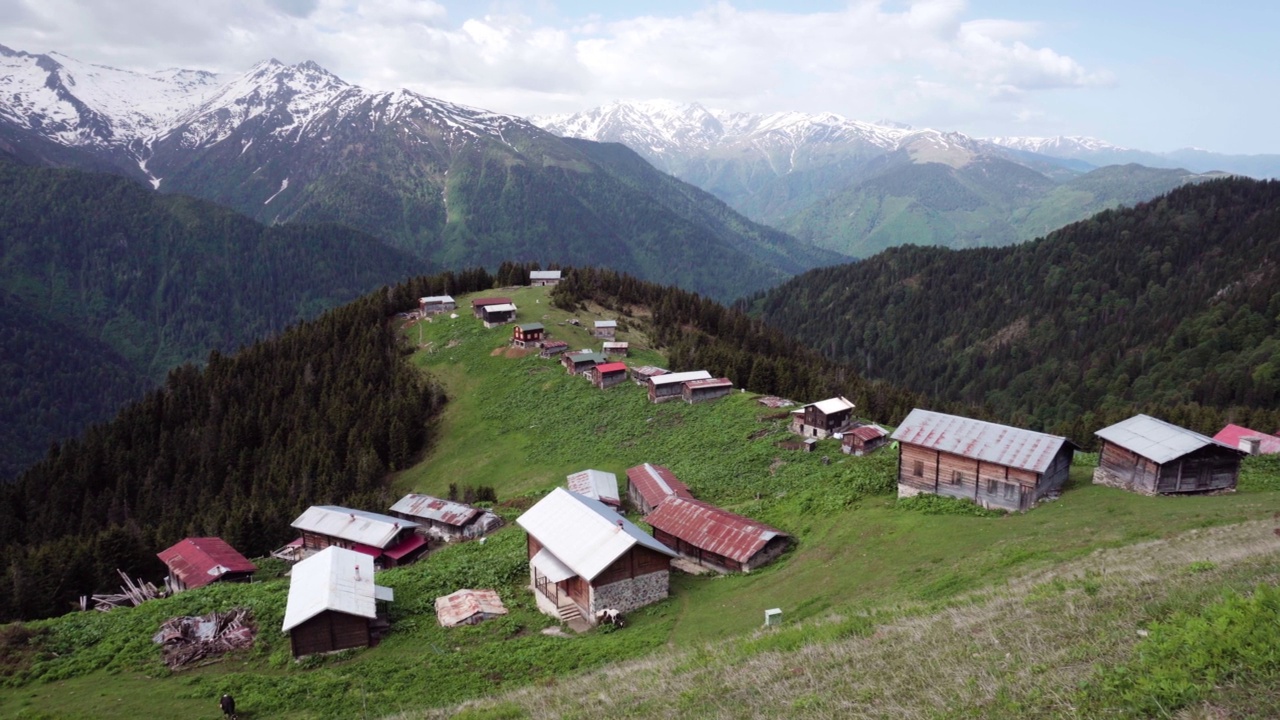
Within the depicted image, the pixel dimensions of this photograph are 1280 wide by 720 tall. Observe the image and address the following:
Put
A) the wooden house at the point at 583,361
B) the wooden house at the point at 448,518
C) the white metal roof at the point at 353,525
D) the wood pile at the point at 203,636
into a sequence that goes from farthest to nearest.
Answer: the wooden house at the point at 583,361 → the wooden house at the point at 448,518 → the white metal roof at the point at 353,525 → the wood pile at the point at 203,636

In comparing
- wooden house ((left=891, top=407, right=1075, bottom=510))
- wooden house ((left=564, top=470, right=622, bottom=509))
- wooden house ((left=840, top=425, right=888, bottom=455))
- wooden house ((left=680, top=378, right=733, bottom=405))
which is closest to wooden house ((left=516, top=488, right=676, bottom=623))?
wooden house ((left=564, top=470, right=622, bottom=509))

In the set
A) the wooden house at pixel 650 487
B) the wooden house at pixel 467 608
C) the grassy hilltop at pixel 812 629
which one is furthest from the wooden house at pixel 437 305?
the wooden house at pixel 467 608

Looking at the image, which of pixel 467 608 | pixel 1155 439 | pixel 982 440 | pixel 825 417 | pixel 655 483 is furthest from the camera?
pixel 825 417

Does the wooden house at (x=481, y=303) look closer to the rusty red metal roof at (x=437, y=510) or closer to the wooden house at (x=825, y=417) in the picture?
the rusty red metal roof at (x=437, y=510)

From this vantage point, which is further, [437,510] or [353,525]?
[437,510]

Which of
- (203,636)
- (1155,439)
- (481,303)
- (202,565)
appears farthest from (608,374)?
(1155,439)

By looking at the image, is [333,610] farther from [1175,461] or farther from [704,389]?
[704,389]
